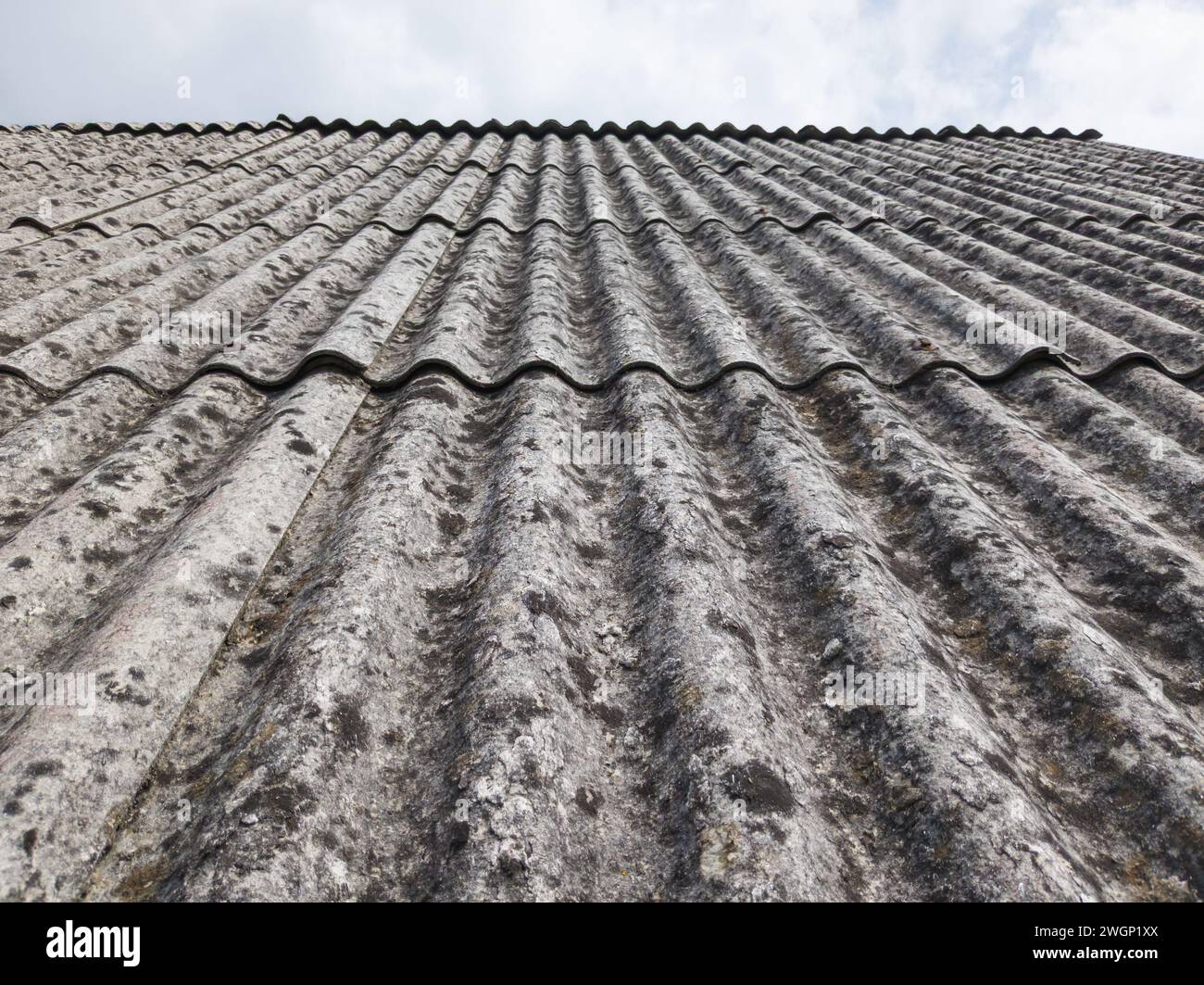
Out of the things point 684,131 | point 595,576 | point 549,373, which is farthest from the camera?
point 684,131

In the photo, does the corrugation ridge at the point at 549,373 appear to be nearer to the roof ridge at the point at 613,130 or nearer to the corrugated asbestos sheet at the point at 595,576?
the corrugated asbestos sheet at the point at 595,576

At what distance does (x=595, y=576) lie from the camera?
1603mm

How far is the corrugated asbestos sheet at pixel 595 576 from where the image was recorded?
1.04 meters

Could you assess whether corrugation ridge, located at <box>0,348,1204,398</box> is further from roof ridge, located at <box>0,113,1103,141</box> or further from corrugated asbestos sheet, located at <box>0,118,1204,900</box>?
roof ridge, located at <box>0,113,1103,141</box>

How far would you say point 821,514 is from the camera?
5.58ft

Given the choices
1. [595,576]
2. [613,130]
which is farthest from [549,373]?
[613,130]

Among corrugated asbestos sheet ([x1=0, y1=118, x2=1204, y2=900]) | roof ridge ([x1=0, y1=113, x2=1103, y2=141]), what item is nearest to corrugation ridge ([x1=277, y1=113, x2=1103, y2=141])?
roof ridge ([x1=0, y1=113, x2=1103, y2=141])

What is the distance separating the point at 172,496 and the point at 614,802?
144 cm

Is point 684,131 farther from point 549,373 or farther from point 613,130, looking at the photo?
point 549,373

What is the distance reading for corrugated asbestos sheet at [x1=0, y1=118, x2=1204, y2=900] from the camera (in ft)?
3.41

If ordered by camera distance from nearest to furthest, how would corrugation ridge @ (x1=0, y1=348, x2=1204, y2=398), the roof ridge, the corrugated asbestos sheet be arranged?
the corrugated asbestos sheet
corrugation ridge @ (x1=0, y1=348, x2=1204, y2=398)
the roof ridge

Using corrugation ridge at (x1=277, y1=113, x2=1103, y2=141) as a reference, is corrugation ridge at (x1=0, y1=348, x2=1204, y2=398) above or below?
below
